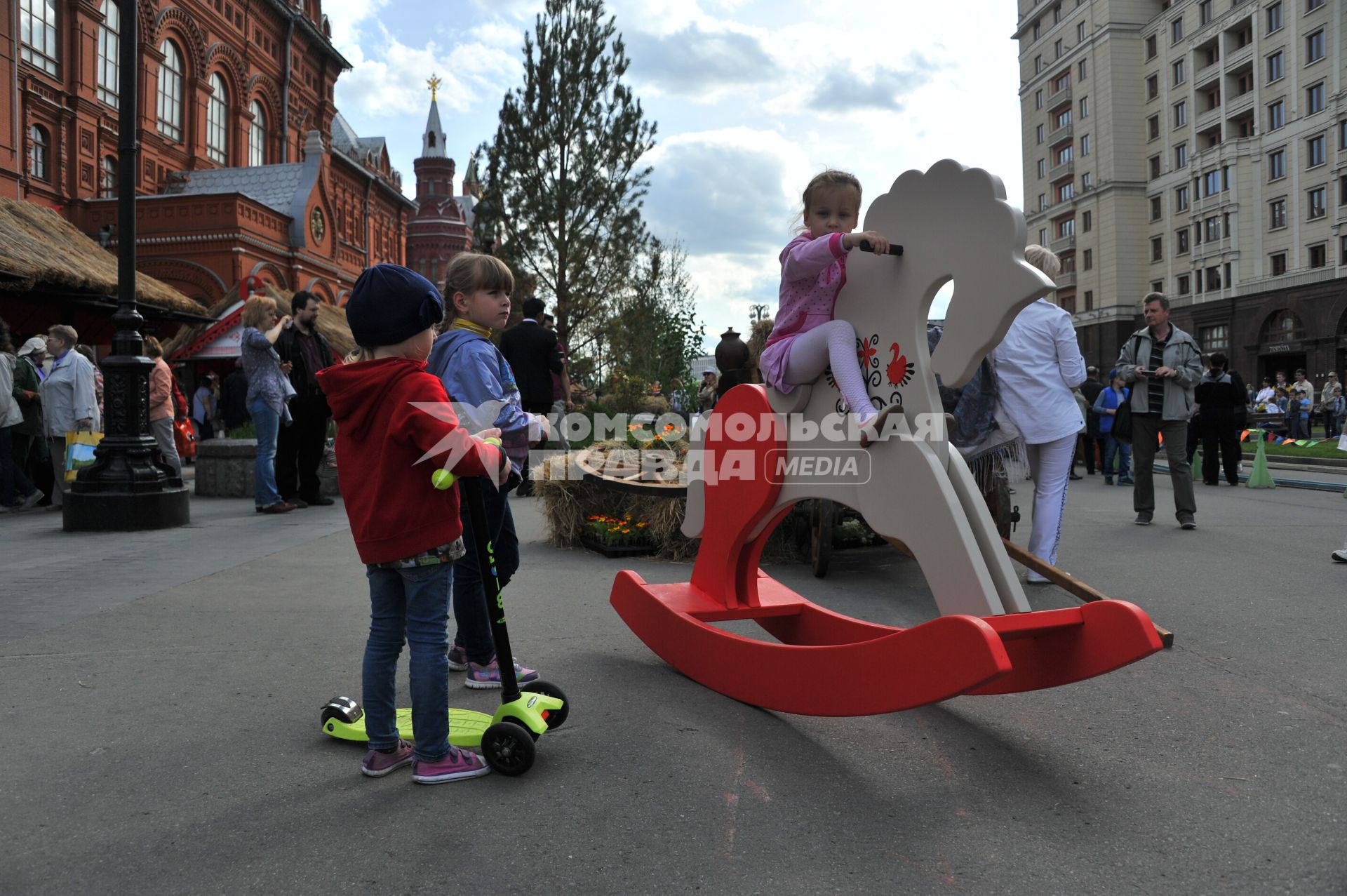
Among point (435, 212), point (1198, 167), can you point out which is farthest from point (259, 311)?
point (435, 212)

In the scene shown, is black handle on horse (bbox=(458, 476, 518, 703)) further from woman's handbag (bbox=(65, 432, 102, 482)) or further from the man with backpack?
woman's handbag (bbox=(65, 432, 102, 482))

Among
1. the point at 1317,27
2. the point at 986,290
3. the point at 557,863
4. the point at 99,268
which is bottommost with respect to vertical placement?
the point at 557,863

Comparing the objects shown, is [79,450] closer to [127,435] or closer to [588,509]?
[127,435]

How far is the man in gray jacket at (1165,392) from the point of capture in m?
8.02

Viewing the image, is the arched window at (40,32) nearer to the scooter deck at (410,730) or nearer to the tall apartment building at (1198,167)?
the scooter deck at (410,730)

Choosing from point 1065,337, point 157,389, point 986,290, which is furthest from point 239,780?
point 157,389

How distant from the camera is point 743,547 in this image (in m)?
3.94

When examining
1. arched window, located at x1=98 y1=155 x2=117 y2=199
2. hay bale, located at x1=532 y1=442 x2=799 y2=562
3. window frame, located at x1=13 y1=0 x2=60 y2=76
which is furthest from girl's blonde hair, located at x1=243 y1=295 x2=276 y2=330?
arched window, located at x1=98 y1=155 x2=117 y2=199

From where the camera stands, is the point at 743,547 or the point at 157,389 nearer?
the point at 743,547

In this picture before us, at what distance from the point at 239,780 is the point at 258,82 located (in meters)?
36.3

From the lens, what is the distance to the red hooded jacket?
2713mm

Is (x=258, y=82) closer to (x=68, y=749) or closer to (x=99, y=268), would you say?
(x=99, y=268)

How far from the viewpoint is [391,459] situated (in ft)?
8.98

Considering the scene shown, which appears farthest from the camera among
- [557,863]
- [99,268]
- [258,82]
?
[258,82]
